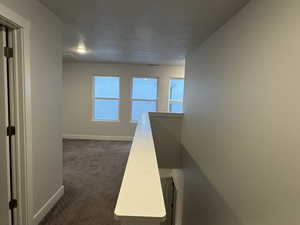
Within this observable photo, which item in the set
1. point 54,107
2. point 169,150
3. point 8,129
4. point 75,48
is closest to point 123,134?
point 169,150

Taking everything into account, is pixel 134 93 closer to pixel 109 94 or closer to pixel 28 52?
pixel 109 94

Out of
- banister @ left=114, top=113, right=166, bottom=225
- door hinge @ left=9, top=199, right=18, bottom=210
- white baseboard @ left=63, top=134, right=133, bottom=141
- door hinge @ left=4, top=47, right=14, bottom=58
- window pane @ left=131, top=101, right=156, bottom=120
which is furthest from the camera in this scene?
window pane @ left=131, top=101, right=156, bottom=120

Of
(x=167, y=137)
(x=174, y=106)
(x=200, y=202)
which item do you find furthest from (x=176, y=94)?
(x=200, y=202)

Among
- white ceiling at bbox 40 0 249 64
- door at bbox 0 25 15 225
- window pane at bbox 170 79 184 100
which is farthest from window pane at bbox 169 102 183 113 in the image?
door at bbox 0 25 15 225

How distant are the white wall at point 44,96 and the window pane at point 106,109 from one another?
3611 millimetres

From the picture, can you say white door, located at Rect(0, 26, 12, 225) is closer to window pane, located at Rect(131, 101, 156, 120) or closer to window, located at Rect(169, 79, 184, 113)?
window pane, located at Rect(131, 101, 156, 120)

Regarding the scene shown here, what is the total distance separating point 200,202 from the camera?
3.00 metres

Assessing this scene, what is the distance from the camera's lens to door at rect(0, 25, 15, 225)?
1674 millimetres

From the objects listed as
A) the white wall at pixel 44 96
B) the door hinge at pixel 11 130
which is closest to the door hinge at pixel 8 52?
the white wall at pixel 44 96

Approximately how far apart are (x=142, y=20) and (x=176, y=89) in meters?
3.94

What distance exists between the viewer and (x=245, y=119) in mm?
1781

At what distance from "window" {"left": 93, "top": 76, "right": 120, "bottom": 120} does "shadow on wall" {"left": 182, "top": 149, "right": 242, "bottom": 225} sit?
113 inches

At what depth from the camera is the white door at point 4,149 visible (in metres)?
1.67

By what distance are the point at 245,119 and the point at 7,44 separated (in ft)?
7.38
